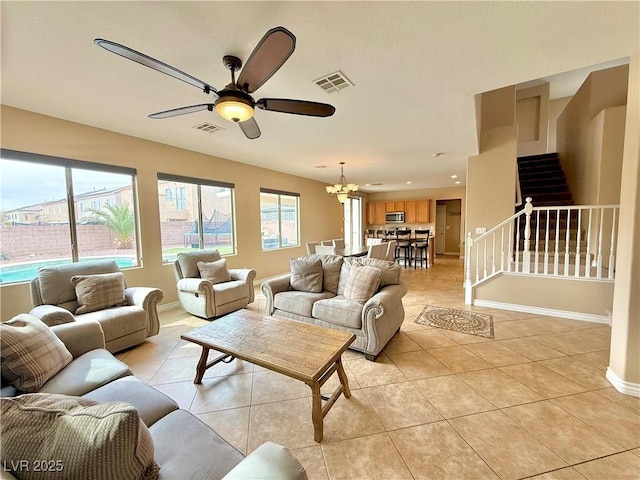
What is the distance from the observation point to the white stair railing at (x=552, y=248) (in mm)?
3305

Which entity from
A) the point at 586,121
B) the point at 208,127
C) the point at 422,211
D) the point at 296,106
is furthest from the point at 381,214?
the point at 296,106

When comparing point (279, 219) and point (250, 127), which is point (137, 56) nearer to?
point (250, 127)

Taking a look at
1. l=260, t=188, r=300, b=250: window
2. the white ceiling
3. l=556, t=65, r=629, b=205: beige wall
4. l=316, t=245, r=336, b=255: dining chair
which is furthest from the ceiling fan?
l=556, t=65, r=629, b=205: beige wall

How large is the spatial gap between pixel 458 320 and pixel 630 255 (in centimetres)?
186

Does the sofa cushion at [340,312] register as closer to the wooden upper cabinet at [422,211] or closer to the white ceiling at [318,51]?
the white ceiling at [318,51]

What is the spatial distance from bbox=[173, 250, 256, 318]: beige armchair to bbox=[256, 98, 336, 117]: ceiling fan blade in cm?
247

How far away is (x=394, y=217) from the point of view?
9578 mm

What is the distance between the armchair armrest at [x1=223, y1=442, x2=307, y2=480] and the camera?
793 millimetres

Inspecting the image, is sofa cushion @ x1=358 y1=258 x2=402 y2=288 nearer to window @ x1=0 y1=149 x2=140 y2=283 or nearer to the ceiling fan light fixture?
the ceiling fan light fixture

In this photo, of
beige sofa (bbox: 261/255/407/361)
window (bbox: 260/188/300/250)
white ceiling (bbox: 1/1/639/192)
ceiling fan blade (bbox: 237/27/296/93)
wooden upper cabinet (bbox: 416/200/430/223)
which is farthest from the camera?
wooden upper cabinet (bbox: 416/200/430/223)

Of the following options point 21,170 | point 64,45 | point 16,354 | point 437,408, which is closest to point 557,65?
point 437,408

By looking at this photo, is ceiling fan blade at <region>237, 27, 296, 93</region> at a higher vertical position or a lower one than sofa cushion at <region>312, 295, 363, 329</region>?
higher

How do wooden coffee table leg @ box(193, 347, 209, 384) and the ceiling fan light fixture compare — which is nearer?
the ceiling fan light fixture

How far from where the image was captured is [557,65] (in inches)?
81.4
